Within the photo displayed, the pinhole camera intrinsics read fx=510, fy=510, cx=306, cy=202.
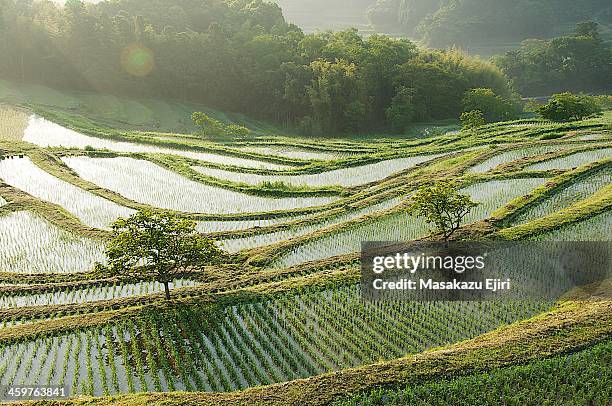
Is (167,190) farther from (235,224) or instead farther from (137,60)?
(137,60)

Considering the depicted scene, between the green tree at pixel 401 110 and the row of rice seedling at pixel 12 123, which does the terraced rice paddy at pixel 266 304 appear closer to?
the row of rice seedling at pixel 12 123

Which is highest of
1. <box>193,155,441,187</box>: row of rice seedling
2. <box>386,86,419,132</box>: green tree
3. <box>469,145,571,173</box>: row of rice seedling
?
<box>386,86,419,132</box>: green tree

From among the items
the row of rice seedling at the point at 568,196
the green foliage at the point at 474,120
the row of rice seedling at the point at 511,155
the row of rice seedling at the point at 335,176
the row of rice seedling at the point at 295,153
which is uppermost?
the green foliage at the point at 474,120

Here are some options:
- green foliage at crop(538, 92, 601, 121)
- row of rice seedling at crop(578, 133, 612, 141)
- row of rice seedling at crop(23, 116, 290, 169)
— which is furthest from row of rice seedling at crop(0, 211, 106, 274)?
green foliage at crop(538, 92, 601, 121)

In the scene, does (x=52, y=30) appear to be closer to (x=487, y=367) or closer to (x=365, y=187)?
(x=365, y=187)

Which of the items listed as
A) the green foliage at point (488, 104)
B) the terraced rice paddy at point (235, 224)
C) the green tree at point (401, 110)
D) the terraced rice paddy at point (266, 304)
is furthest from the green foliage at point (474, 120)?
the terraced rice paddy at point (235, 224)

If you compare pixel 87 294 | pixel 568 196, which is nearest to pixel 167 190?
pixel 87 294

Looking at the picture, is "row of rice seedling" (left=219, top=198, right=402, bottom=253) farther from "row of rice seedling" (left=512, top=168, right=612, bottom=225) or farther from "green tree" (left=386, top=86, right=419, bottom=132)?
"green tree" (left=386, top=86, right=419, bottom=132)
